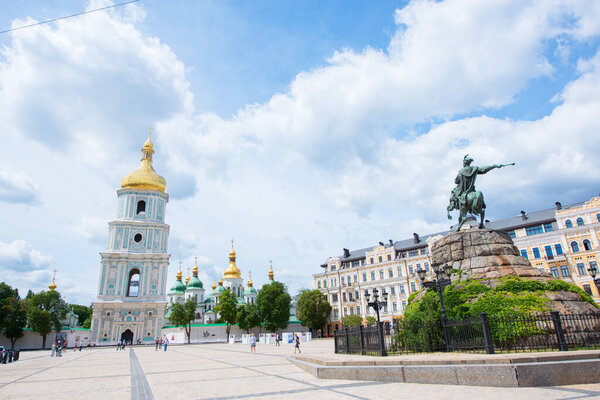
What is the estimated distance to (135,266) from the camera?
195ft

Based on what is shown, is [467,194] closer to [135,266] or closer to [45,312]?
[135,266]

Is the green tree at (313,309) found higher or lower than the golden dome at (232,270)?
lower

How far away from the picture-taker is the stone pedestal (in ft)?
49.7

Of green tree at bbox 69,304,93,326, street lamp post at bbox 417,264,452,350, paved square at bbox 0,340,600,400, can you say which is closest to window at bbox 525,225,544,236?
street lamp post at bbox 417,264,452,350

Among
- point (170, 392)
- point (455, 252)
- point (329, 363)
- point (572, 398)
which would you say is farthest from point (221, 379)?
point (455, 252)

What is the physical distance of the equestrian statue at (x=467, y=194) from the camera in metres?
18.0

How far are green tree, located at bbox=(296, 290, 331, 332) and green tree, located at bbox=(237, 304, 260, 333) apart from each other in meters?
7.06

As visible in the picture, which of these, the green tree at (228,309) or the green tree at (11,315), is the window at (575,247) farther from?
the green tree at (11,315)

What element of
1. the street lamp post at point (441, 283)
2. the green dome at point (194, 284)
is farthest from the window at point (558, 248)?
the green dome at point (194, 284)

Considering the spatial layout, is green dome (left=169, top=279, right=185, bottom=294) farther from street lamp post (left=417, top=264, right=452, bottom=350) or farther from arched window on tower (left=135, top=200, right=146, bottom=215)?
street lamp post (left=417, top=264, right=452, bottom=350)

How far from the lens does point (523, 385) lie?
8.59 metres

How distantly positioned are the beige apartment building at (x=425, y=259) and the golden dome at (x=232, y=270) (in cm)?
3012

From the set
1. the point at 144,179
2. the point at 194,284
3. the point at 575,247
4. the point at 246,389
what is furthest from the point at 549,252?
the point at 194,284

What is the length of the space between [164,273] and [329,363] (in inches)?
2115
